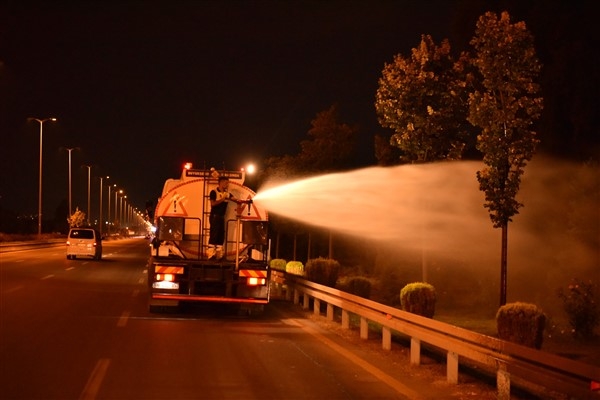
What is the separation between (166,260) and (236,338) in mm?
3736

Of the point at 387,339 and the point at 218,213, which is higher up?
the point at 218,213

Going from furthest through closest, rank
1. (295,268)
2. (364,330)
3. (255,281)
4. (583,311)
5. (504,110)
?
(295,268) < (255,281) < (504,110) < (583,311) < (364,330)

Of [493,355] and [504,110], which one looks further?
[504,110]

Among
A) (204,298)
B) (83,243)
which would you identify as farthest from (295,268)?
(83,243)

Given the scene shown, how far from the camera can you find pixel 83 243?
149 ft

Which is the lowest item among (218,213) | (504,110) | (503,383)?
(503,383)

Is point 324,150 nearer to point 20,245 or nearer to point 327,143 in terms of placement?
point 327,143

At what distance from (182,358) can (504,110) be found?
341 inches

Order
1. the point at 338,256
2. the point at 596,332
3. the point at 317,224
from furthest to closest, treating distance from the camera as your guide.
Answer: the point at 338,256 < the point at 317,224 < the point at 596,332

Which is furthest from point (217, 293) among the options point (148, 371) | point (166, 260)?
point (148, 371)

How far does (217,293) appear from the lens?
18297 millimetres

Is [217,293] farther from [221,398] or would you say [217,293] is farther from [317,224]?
[317,224]

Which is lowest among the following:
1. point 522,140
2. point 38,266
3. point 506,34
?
point 38,266

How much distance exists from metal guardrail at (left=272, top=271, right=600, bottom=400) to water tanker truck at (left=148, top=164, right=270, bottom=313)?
301cm
